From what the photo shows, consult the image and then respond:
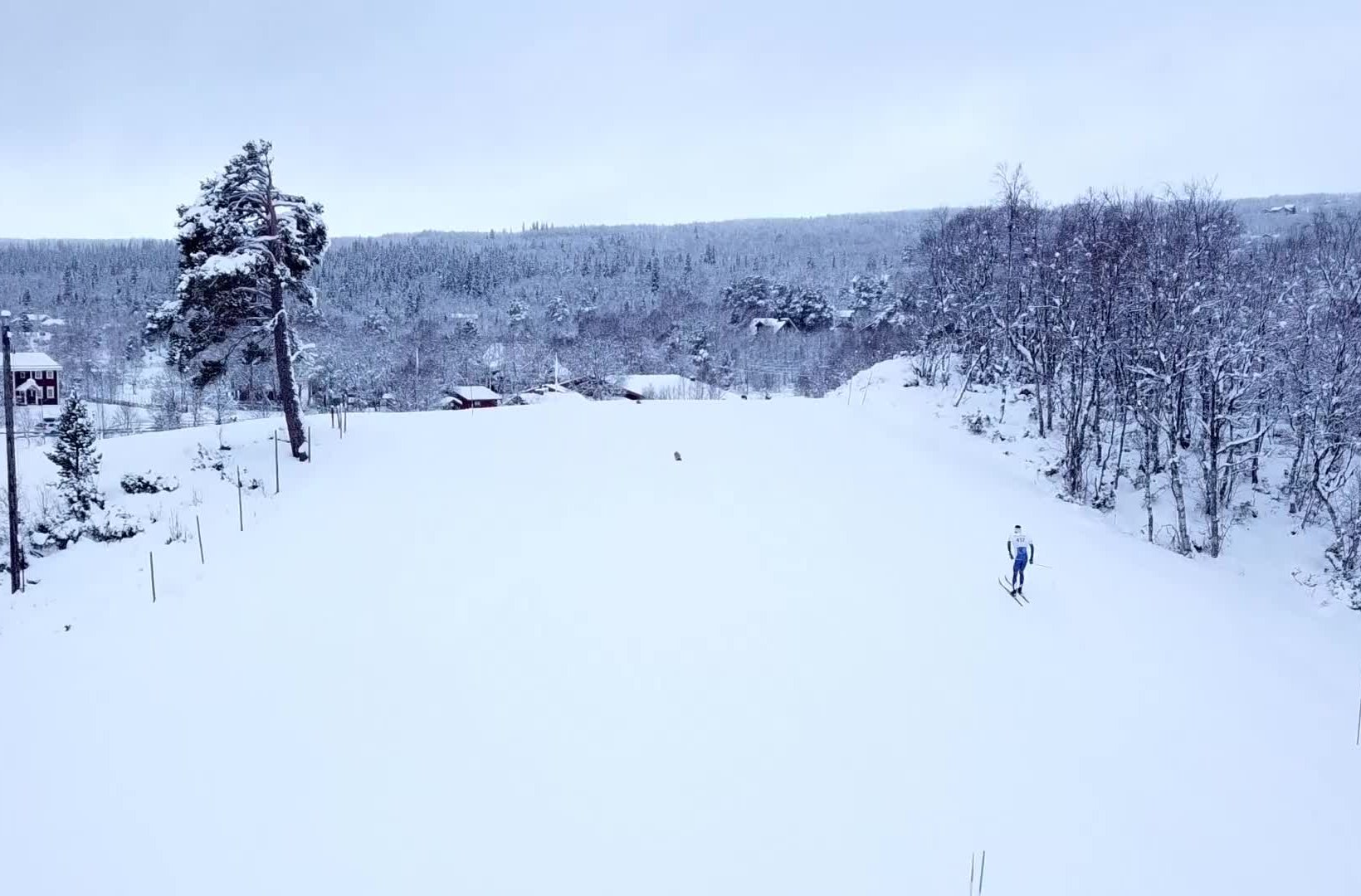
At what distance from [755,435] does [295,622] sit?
1951 cm

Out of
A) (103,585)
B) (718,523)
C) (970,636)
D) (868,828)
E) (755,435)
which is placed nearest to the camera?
(868,828)

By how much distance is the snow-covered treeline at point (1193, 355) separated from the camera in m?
23.4

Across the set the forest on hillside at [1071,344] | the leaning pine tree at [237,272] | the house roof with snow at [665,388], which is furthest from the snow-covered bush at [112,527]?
the house roof with snow at [665,388]

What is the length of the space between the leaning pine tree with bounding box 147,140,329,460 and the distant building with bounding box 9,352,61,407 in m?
44.5

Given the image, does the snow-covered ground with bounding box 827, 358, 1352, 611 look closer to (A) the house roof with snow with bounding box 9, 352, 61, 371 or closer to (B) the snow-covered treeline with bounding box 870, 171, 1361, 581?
(B) the snow-covered treeline with bounding box 870, 171, 1361, 581

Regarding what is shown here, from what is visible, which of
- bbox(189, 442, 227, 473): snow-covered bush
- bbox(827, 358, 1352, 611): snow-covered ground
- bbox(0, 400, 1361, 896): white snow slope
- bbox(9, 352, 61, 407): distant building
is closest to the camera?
bbox(0, 400, 1361, 896): white snow slope

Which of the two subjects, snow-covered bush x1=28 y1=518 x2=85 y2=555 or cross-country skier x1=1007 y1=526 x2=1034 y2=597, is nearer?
cross-country skier x1=1007 y1=526 x2=1034 y2=597

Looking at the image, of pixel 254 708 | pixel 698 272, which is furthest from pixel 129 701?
pixel 698 272

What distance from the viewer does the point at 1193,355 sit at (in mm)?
23031

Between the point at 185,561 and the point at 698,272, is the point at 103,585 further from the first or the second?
the point at 698,272

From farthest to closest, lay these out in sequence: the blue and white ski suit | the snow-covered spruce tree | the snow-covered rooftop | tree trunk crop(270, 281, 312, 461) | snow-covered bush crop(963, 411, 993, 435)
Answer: the snow-covered rooftop < snow-covered bush crop(963, 411, 993, 435) < tree trunk crop(270, 281, 312, 461) < the snow-covered spruce tree < the blue and white ski suit

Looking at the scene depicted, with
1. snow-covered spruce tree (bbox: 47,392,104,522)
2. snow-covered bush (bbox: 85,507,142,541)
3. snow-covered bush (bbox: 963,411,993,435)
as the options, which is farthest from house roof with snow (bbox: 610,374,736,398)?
snow-covered bush (bbox: 85,507,142,541)

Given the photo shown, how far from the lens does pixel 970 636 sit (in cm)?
1255

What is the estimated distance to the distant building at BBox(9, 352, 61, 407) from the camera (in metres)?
53.7
